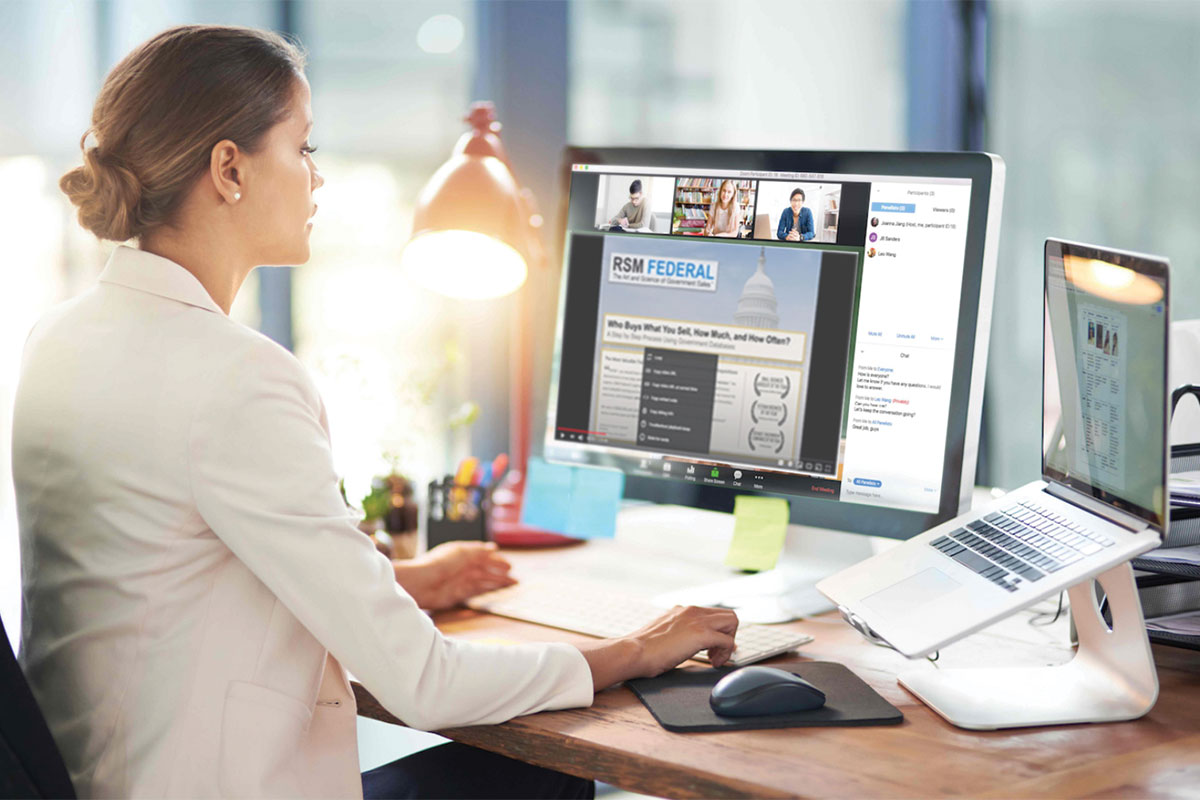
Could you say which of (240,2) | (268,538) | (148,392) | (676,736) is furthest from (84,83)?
(676,736)

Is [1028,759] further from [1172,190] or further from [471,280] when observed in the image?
[1172,190]

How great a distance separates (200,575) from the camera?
2.94 feet

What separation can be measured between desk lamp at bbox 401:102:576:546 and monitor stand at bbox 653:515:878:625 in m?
0.34

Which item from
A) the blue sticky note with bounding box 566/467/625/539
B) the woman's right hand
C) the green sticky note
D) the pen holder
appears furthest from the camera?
the pen holder

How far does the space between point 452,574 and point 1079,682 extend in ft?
2.41

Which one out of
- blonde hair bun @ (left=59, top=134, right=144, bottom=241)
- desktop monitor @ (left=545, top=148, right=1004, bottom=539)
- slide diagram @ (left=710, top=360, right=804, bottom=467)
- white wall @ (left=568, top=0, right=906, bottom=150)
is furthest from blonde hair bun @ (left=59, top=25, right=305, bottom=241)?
white wall @ (left=568, top=0, right=906, bottom=150)

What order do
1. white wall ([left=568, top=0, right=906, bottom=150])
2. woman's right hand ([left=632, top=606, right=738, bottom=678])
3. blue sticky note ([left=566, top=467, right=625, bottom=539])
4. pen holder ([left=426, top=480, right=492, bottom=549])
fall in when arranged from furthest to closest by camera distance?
white wall ([left=568, top=0, right=906, bottom=150]) → pen holder ([left=426, top=480, right=492, bottom=549]) → blue sticky note ([left=566, top=467, right=625, bottom=539]) → woman's right hand ([left=632, top=606, right=738, bottom=678])

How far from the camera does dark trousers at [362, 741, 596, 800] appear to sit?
121cm

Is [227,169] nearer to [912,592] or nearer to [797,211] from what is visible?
[797,211]

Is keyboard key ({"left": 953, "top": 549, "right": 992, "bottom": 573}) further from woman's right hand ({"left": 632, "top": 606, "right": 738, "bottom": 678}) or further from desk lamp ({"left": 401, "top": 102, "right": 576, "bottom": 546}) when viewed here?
desk lamp ({"left": 401, "top": 102, "right": 576, "bottom": 546})

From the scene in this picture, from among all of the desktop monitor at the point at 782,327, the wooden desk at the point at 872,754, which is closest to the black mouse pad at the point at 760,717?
the wooden desk at the point at 872,754

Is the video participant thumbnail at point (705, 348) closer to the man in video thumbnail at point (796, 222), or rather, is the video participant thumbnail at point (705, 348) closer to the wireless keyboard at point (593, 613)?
the man in video thumbnail at point (796, 222)

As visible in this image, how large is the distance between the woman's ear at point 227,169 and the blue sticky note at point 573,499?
606mm

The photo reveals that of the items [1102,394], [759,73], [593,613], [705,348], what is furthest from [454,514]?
[759,73]
